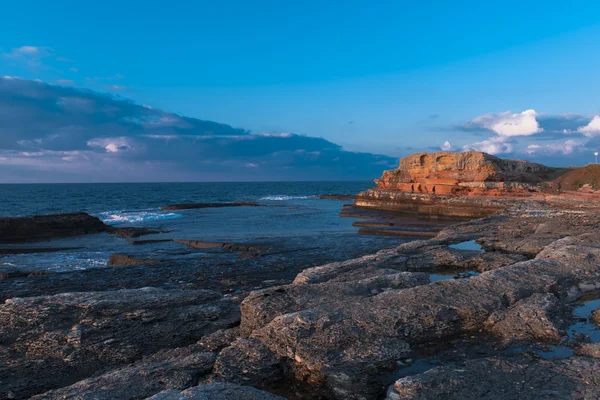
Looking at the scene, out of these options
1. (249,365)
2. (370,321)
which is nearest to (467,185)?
(370,321)

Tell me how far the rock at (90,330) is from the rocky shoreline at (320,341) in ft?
0.10

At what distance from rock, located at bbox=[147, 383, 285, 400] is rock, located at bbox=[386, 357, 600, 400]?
5.47ft

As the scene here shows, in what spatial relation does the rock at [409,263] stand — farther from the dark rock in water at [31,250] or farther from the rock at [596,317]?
the dark rock in water at [31,250]

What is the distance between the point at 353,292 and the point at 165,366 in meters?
4.10

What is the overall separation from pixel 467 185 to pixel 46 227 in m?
39.2

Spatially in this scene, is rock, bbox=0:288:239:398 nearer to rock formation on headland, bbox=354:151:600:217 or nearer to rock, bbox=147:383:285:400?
rock, bbox=147:383:285:400

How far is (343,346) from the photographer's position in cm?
612

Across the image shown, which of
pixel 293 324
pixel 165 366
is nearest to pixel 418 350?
pixel 293 324

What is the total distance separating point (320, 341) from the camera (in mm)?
6152

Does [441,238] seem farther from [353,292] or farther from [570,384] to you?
[570,384]

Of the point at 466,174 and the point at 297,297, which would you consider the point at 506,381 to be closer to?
the point at 297,297

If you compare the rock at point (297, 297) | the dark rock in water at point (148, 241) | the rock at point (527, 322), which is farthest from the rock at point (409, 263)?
the dark rock in water at point (148, 241)

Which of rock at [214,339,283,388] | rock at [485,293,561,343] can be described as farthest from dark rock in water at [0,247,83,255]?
rock at [485,293,561,343]

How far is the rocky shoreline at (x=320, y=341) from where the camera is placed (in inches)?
211
